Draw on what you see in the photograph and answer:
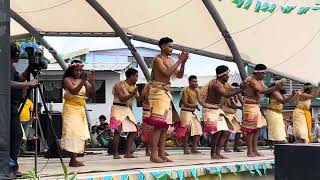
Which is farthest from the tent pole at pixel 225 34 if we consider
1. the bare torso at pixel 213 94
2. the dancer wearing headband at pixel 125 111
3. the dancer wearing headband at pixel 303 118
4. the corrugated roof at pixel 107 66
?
the corrugated roof at pixel 107 66

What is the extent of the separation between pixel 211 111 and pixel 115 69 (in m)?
14.4

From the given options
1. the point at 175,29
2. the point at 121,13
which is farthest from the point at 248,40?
the point at 121,13

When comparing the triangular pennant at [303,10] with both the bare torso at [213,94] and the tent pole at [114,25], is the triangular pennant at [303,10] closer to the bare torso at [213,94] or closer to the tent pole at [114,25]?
the bare torso at [213,94]

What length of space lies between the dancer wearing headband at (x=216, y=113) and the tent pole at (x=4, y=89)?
433 cm

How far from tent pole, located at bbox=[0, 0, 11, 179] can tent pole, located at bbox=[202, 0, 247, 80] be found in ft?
24.1

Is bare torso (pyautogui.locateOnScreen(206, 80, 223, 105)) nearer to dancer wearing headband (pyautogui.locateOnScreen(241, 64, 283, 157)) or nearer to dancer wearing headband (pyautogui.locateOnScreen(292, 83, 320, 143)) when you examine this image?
dancer wearing headband (pyautogui.locateOnScreen(241, 64, 283, 157))

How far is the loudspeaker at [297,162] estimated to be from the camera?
3.37 m

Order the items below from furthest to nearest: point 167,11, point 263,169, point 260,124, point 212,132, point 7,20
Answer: point 167,11 < point 260,124 < point 212,132 < point 263,169 < point 7,20

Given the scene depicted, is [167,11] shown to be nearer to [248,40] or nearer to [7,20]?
[248,40]

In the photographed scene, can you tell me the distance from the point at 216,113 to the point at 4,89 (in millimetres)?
4591

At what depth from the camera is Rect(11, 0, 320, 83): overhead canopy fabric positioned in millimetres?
11594

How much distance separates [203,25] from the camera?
40.2ft

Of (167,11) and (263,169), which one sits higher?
(167,11)

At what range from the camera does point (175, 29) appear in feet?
40.8
